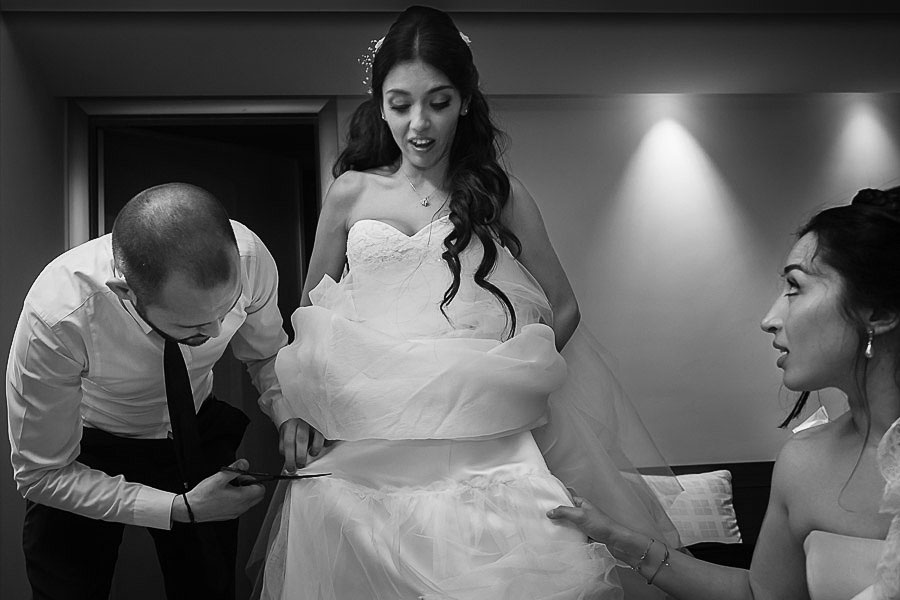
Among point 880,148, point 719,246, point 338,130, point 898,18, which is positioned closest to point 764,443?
point 719,246

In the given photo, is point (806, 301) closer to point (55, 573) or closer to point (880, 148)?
point (55, 573)

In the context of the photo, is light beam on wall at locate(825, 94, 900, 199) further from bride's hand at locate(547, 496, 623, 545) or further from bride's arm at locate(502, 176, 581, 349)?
bride's hand at locate(547, 496, 623, 545)

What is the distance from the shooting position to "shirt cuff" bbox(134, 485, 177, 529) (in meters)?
2.01

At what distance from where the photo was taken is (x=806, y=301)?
1.61 meters

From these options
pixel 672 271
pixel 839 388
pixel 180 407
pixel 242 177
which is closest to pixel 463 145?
pixel 180 407

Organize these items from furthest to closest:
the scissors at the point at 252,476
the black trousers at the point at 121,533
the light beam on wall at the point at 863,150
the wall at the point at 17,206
Result: the light beam on wall at the point at 863,150
the wall at the point at 17,206
the black trousers at the point at 121,533
the scissors at the point at 252,476

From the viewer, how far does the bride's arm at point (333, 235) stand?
240 cm

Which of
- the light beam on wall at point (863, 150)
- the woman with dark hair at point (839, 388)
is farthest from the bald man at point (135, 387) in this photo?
the light beam on wall at point (863, 150)

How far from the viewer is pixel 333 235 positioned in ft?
7.93

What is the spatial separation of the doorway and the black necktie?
1.72m

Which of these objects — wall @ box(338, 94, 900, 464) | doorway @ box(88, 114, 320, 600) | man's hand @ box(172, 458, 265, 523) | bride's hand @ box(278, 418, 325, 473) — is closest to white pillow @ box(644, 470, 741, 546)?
wall @ box(338, 94, 900, 464)

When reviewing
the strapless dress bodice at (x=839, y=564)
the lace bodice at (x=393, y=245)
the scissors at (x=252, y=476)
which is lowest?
the strapless dress bodice at (x=839, y=564)

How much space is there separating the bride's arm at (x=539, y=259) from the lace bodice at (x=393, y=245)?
186mm

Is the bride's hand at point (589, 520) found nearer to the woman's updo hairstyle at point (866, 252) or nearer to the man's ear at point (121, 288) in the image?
the woman's updo hairstyle at point (866, 252)
